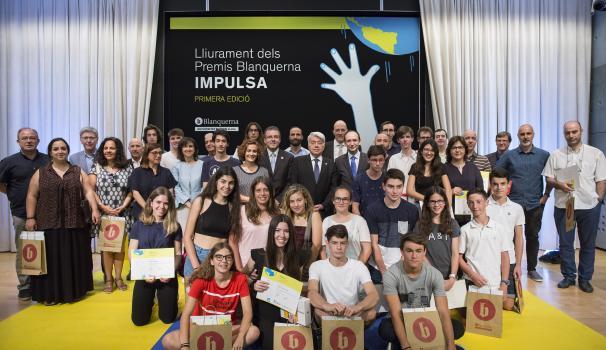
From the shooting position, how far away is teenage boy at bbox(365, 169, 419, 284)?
377cm

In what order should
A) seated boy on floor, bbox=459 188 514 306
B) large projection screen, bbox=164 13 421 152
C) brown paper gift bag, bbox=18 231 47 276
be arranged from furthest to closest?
large projection screen, bbox=164 13 421 152
brown paper gift bag, bbox=18 231 47 276
seated boy on floor, bbox=459 188 514 306

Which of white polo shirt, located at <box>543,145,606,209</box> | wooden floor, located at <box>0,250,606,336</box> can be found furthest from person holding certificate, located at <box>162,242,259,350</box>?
white polo shirt, located at <box>543,145,606,209</box>

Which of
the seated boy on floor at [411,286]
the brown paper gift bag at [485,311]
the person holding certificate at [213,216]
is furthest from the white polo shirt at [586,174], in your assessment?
the person holding certificate at [213,216]

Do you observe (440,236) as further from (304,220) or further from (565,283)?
(565,283)

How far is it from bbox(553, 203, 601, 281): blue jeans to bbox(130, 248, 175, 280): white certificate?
3722 millimetres

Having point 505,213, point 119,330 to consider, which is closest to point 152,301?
point 119,330

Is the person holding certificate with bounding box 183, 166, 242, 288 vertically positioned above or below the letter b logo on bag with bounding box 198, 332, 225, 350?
above

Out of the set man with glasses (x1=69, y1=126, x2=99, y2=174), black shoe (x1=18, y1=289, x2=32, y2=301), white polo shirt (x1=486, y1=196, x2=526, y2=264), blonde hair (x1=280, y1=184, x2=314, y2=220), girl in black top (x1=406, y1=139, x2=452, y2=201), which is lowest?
black shoe (x1=18, y1=289, x2=32, y2=301)

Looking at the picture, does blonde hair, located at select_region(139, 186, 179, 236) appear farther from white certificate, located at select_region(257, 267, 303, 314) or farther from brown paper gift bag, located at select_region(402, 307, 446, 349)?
brown paper gift bag, located at select_region(402, 307, 446, 349)

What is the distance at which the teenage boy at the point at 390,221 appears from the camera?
148 inches

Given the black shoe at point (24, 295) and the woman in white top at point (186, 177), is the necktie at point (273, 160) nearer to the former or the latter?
the woman in white top at point (186, 177)

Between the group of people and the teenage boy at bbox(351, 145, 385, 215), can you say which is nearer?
the group of people

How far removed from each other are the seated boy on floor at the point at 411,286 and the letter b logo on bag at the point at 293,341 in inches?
21.2

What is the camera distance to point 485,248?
3.87 metres
